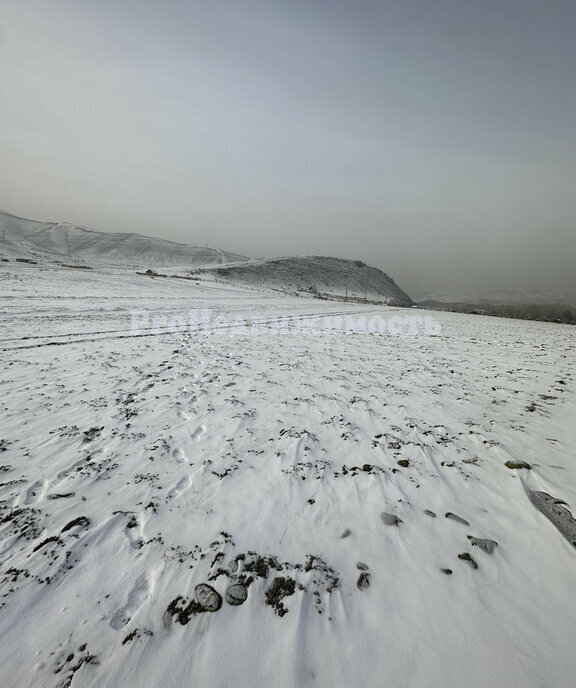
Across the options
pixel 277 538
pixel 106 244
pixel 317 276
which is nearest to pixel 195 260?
pixel 106 244

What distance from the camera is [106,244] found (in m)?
156

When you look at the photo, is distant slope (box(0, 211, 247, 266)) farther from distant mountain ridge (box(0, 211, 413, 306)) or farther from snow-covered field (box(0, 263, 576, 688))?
snow-covered field (box(0, 263, 576, 688))

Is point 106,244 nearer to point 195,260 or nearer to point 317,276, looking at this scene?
point 195,260

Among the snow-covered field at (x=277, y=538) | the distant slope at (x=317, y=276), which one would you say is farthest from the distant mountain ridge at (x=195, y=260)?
the snow-covered field at (x=277, y=538)

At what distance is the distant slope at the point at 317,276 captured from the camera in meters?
104

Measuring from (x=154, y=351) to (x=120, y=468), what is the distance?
6486 mm

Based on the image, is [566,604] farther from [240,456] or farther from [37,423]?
[37,423]

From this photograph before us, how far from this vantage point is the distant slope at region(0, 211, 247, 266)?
14175 centimetres

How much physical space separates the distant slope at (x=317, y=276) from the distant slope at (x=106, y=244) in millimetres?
51687

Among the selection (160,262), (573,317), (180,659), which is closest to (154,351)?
(180,659)

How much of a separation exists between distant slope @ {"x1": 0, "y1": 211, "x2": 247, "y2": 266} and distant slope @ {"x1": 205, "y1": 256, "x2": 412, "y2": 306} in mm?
51687

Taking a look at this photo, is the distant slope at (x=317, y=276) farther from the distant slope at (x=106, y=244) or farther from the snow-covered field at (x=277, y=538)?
the snow-covered field at (x=277, y=538)

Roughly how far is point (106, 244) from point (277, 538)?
192m

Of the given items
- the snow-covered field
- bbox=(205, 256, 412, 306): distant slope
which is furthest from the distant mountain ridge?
the snow-covered field
